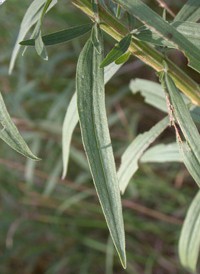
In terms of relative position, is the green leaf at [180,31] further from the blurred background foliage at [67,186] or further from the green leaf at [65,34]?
the blurred background foliage at [67,186]

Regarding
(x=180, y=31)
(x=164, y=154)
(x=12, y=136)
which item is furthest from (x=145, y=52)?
(x=164, y=154)

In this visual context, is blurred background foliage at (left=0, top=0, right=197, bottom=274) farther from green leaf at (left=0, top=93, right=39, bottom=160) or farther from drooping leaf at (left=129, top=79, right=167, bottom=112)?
green leaf at (left=0, top=93, right=39, bottom=160)

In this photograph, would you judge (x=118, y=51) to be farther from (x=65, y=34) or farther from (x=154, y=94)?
(x=154, y=94)

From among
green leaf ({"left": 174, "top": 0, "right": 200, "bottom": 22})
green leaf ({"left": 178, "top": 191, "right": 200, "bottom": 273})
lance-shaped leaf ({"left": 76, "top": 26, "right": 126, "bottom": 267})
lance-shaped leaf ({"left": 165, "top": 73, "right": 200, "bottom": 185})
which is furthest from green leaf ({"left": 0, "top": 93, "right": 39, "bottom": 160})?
green leaf ({"left": 178, "top": 191, "right": 200, "bottom": 273})

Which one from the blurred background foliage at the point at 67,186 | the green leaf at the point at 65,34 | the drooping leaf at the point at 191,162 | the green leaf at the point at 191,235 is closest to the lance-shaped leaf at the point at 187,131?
the drooping leaf at the point at 191,162

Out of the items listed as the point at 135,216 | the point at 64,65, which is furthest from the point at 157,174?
the point at 64,65

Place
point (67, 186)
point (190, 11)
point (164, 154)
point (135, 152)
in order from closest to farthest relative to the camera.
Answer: point (190, 11)
point (135, 152)
point (164, 154)
point (67, 186)
